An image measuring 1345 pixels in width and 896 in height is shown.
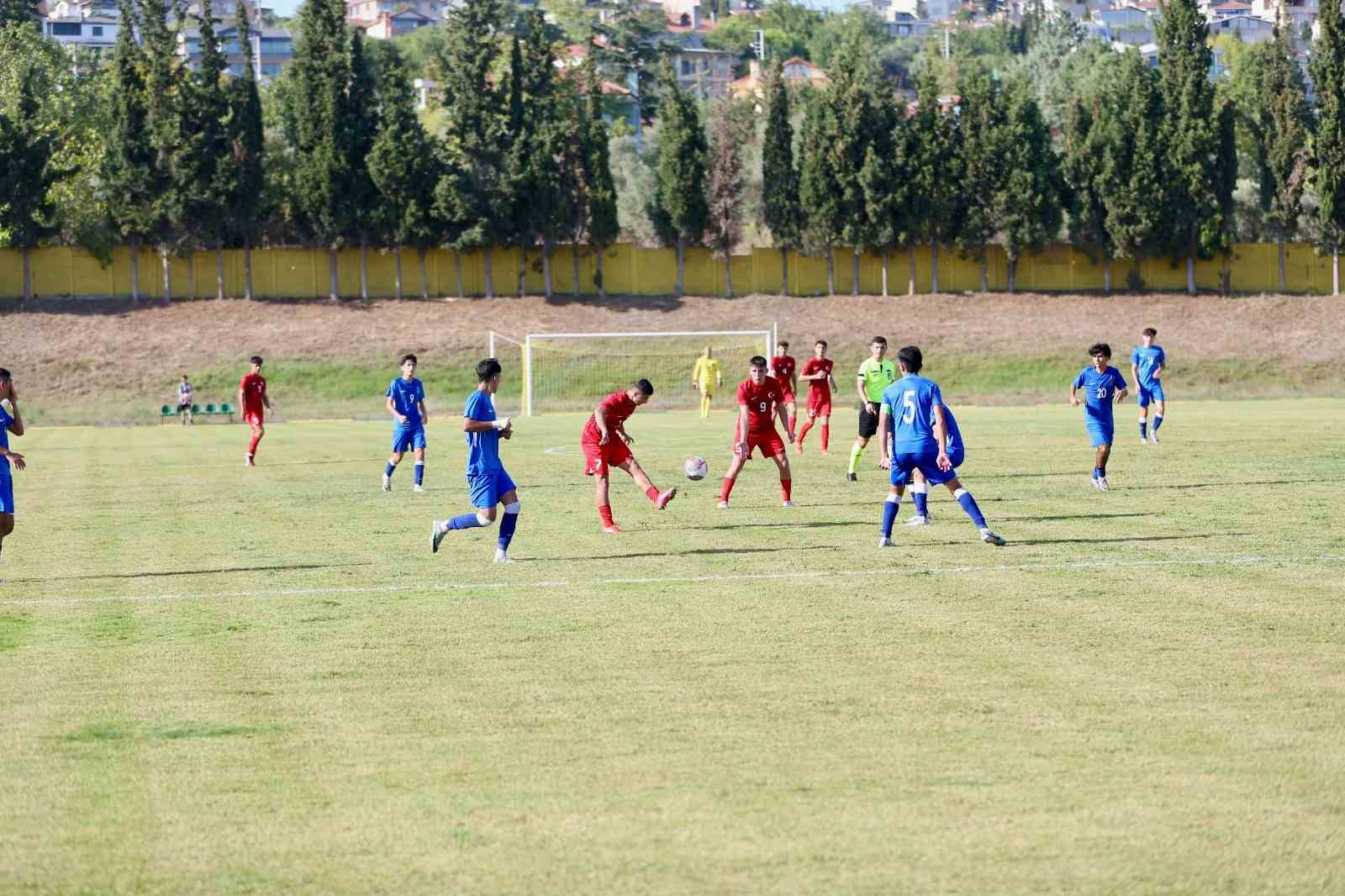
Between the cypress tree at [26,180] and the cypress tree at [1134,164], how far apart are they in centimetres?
4102

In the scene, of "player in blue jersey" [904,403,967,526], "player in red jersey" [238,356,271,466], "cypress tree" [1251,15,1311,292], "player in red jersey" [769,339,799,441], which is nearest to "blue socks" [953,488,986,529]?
"player in blue jersey" [904,403,967,526]

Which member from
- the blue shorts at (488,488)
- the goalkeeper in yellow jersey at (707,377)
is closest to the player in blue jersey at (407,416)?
the blue shorts at (488,488)

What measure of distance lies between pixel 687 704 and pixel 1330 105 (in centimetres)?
6462

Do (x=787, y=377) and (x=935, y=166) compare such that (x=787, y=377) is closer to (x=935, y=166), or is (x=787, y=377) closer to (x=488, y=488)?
(x=488, y=488)

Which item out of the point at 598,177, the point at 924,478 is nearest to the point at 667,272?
the point at 598,177

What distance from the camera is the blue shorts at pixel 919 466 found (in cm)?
1636

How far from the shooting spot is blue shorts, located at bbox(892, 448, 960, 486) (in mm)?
16359

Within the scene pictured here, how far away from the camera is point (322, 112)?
68312 mm

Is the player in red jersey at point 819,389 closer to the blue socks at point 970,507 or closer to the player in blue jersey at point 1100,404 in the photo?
the player in blue jersey at point 1100,404

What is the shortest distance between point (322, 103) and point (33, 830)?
6353 centimetres

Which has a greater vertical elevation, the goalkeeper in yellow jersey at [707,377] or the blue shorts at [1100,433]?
the blue shorts at [1100,433]

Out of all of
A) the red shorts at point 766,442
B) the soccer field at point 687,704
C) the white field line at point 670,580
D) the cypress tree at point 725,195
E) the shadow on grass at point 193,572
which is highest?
the cypress tree at point 725,195

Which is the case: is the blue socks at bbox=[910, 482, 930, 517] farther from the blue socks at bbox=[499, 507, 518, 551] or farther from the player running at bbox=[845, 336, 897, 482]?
the player running at bbox=[845, 336, 897, 482]

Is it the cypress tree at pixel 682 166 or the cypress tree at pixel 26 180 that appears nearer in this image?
the cypress tree at pixel 26 180
